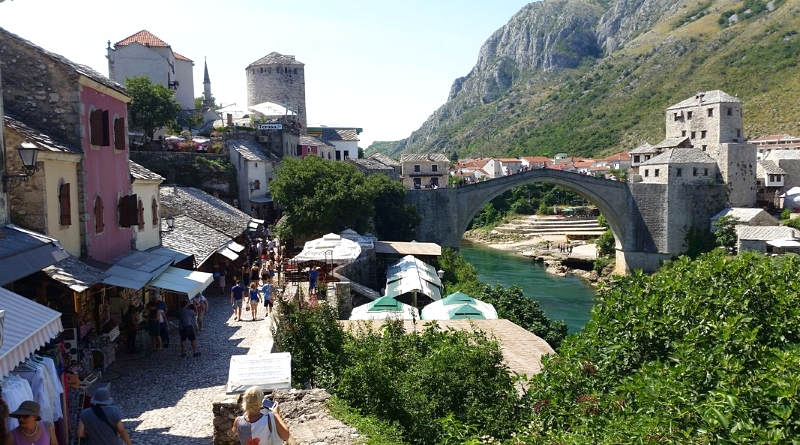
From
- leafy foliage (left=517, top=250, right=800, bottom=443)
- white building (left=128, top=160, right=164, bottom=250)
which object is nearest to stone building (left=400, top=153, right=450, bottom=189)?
white building (left=128, top=160, right=164, bottom=250)

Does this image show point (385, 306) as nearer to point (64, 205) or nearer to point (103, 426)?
point (64, 205)

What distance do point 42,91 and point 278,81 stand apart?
3921 cm

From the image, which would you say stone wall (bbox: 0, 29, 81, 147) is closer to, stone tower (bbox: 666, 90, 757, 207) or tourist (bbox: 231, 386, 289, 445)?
tourist (bbox: 231, 386, 289, 445)

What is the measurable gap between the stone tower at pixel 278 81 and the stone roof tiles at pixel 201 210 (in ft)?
85.0

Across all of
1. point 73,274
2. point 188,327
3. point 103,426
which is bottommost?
point 188,327

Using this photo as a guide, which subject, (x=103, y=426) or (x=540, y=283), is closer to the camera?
(x=103, y=426)

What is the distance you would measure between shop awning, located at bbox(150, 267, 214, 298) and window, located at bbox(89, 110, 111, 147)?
112 inches

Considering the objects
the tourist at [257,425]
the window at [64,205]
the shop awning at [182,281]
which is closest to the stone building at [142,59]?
the shop awning at [182,281]

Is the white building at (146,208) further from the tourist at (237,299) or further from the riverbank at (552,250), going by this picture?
the riverbank at (552,250)

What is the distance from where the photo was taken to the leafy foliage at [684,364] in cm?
618

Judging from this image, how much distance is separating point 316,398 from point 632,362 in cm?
444

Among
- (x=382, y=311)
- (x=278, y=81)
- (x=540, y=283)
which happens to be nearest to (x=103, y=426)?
(x=382, y=311)

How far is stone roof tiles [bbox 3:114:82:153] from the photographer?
34.5 ft

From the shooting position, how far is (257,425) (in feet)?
17.8
